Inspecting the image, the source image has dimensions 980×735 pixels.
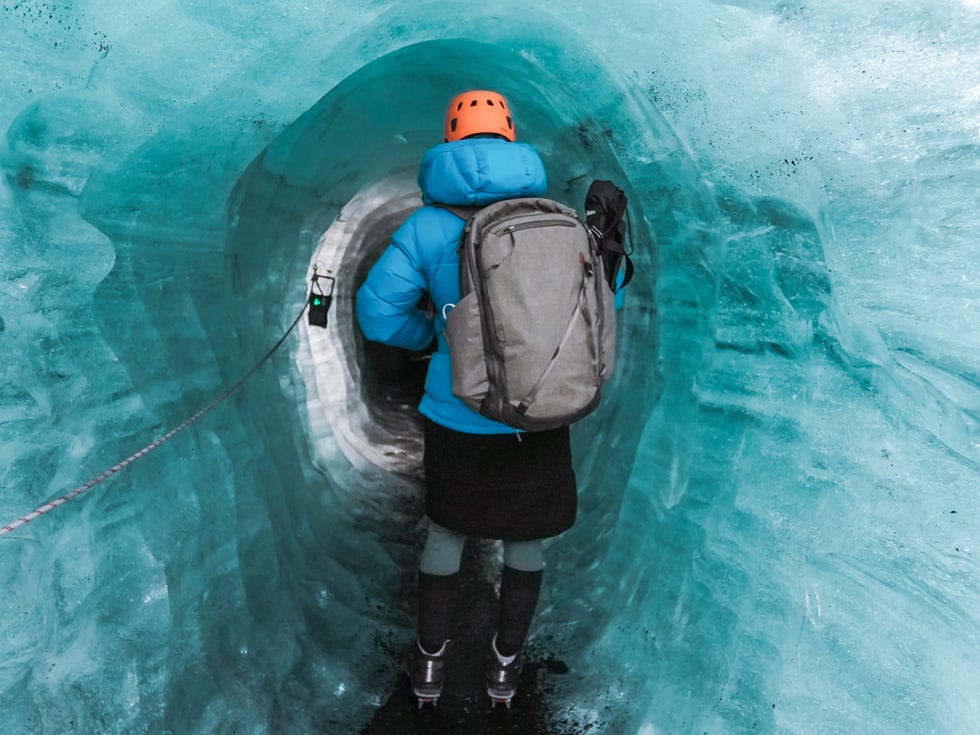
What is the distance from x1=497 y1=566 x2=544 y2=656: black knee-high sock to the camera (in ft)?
8.36

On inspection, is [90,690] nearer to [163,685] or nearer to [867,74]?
[163,685]

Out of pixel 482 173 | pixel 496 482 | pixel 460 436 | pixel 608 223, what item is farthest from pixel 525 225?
pixel 496 482

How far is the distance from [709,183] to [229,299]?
182 centimetres

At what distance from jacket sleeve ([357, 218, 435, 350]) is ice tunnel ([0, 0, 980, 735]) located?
2.33ft

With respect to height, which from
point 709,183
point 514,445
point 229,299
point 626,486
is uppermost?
point 709,183

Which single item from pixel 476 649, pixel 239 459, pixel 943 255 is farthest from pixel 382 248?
pixel 943 255

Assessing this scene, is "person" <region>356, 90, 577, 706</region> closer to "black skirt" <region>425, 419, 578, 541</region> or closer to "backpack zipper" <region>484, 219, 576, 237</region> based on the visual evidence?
"black skirt" <region>425, 419, 578, 541</region>

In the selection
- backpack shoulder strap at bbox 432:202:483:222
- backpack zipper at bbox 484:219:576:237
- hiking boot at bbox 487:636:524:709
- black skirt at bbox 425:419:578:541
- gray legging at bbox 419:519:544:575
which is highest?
backpack shoulder strap at bbox 432:202:483:222

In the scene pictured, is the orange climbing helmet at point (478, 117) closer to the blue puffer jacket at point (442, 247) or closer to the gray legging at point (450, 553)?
the blue puffer jacket at point (442, 247)

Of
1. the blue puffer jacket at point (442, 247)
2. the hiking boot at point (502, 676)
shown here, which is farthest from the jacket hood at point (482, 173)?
the hiking boot at point (502, 676)

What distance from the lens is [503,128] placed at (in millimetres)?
2514

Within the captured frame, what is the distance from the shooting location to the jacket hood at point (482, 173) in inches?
85.9

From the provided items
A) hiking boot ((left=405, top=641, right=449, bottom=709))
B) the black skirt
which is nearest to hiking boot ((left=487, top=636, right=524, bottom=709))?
hiking boot ((left=405, top=641, right=449, bottom=709))

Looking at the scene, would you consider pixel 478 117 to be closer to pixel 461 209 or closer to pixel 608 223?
pixel 461 209
